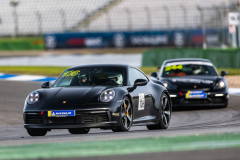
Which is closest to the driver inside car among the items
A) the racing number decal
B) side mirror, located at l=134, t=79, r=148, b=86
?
side mirror, located at l=134, t=79, r=148, b=86

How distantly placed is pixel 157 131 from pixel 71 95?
1308 mm

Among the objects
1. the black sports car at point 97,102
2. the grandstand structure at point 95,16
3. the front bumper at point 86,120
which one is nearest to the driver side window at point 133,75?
the black sports car at point 97,102

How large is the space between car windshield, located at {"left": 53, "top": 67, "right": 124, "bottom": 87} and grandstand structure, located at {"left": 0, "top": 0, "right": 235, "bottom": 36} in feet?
96.0

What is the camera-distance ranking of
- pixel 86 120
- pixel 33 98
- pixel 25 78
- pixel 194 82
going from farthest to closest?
pixel 25 78
pixel 194 82
pixel 33 98
pixel 86 120

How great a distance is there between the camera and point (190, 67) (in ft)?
39.9

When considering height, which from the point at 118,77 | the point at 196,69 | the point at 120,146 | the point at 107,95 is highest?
the point at 118,77

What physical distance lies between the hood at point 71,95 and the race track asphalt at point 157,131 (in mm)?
471

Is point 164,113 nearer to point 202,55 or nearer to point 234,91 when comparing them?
point 234,91

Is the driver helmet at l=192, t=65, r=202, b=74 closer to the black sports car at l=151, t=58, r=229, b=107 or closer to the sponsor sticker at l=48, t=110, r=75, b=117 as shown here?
the black sports car at l=151, t=58, r=229, b=107

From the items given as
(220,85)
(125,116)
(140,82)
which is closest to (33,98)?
(125,116)

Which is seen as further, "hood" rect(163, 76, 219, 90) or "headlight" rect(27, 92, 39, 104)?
"hood" rect(163, 76, 219, 90)

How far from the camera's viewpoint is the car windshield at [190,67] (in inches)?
472

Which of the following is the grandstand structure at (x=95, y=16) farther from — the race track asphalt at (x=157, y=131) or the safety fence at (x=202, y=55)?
the race track asphalt at (x=157, y=131)

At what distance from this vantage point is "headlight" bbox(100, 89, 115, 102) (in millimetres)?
6985
